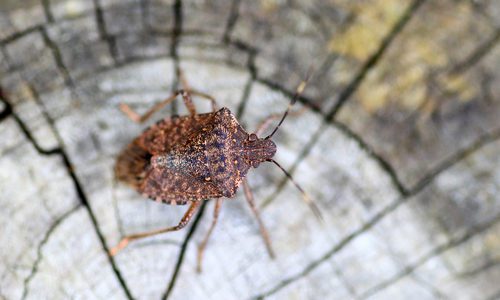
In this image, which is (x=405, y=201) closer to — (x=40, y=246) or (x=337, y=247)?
(x=337, y=247)

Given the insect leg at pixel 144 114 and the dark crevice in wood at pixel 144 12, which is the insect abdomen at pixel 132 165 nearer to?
the insect leg at pixel 144 114

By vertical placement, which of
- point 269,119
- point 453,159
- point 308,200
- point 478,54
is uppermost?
point 478,54

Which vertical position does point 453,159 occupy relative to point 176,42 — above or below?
below

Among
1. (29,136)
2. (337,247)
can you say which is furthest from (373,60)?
(29,136)

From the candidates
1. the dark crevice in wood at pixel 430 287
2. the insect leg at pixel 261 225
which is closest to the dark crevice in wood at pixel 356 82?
the insect leg at pixel 261 225

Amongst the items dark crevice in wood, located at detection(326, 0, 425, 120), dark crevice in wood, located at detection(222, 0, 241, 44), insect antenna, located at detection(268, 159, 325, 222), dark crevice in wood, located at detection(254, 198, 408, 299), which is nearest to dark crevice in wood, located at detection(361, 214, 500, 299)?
dark crevice in wood, located at detection(254, 198, 408, 299)

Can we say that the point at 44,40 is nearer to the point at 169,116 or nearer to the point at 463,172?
the point at 169,116

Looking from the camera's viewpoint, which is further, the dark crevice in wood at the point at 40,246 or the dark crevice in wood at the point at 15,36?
the dark crevice in wood at the point at 15,36

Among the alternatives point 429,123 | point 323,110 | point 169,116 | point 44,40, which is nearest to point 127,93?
point 169,116
